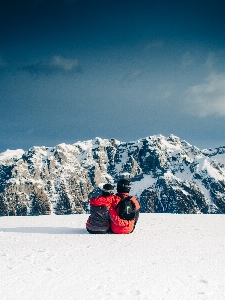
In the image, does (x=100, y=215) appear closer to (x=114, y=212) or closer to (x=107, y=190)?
(x=114, y=212)

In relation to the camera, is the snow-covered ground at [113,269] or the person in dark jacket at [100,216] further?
the person in dark jacket at [100,216]

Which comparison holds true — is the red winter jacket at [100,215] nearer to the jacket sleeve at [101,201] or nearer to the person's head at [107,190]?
the jacket sleeve at [101,201]

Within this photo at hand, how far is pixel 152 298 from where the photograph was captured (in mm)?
3285

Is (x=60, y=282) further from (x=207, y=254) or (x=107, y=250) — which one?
(x=207, y=254)

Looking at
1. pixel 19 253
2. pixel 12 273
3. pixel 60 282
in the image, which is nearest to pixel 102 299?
pixel 60 282

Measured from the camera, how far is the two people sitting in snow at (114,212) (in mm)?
8016

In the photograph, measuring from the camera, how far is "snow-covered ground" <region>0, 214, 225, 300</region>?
3.47m

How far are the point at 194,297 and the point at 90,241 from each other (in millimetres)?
4080

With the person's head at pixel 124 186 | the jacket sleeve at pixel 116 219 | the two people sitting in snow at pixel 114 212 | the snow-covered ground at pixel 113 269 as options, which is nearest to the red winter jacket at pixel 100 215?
the two people sitting in snow at pixel 114 212

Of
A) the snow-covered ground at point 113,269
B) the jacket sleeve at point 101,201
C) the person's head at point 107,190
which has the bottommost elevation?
the snow-covered ground at point 113,269

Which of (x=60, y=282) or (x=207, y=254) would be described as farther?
(x=207, y=254)

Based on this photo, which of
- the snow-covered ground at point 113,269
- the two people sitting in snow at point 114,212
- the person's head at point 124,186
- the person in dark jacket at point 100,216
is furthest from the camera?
the person's head at point 124,186

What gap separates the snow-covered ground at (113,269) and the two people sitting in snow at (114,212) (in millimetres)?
944

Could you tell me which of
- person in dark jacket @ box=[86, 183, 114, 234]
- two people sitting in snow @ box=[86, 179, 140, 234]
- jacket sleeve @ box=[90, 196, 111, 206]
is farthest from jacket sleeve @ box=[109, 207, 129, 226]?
jacket sleeve @ box=[90, 196, 111, 206]
